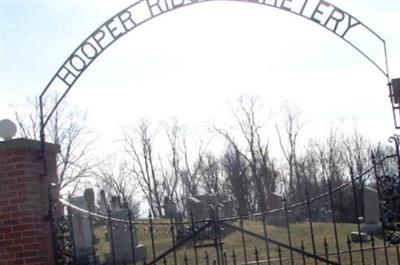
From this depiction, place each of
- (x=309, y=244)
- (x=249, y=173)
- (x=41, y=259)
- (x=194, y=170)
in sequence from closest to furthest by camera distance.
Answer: (x=41, y=259) < (x=309, y=244) < (x=249, y=173) < (x=194, y=170)

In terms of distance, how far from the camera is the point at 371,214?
18234mm

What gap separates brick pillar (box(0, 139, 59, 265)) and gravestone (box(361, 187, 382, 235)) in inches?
523

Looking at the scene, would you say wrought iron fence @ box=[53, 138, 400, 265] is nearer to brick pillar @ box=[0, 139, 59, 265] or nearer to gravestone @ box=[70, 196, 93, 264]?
gravestone @ box=[70, 196, 93, 264]

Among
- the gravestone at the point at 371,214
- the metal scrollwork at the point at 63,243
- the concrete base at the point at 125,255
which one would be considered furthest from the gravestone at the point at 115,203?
the metal scrollwork at the point at 63,243

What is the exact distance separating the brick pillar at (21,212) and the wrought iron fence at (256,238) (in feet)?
0.71

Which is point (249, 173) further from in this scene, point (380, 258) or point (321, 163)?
point (380, 258)

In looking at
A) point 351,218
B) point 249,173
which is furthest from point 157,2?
point 249,173

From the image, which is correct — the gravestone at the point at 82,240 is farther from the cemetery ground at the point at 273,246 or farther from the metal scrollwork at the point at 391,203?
the metal scrollwork at the point at 391,203

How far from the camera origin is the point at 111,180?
5159 centimetres

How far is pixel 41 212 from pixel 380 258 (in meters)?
9.55

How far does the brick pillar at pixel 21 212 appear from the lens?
20.5 feet

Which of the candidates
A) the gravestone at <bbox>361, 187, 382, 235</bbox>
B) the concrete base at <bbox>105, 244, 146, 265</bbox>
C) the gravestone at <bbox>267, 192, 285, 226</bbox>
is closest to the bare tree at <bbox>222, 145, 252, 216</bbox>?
the gravestone at <bbox>267, 192, 285, 226</bbox>

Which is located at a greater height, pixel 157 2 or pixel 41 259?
pixel 157 2

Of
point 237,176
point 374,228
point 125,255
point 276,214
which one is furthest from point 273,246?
point 237,176
